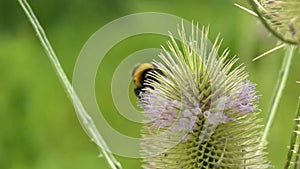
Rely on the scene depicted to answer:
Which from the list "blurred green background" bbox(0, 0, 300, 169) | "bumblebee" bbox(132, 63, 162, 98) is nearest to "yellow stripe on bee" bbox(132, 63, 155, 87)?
"bumblebee" bbox(132, 63, 162, 98)

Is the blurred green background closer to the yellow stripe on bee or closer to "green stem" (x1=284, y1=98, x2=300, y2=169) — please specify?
the yellow stripe on bee

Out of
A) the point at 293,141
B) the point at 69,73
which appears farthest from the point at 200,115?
the point at 69,73

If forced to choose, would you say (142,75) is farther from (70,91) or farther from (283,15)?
(283,15)

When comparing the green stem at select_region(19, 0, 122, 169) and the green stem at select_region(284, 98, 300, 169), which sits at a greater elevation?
the green stem at select_region(19, 0, 122, 169)

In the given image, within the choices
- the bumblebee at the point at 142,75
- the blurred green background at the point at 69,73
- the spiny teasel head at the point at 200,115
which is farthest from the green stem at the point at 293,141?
the blurred green background at the point at 69,73

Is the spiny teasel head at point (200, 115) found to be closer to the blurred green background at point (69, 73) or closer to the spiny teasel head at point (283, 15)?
the spiny teasel head at point (283, 15)
